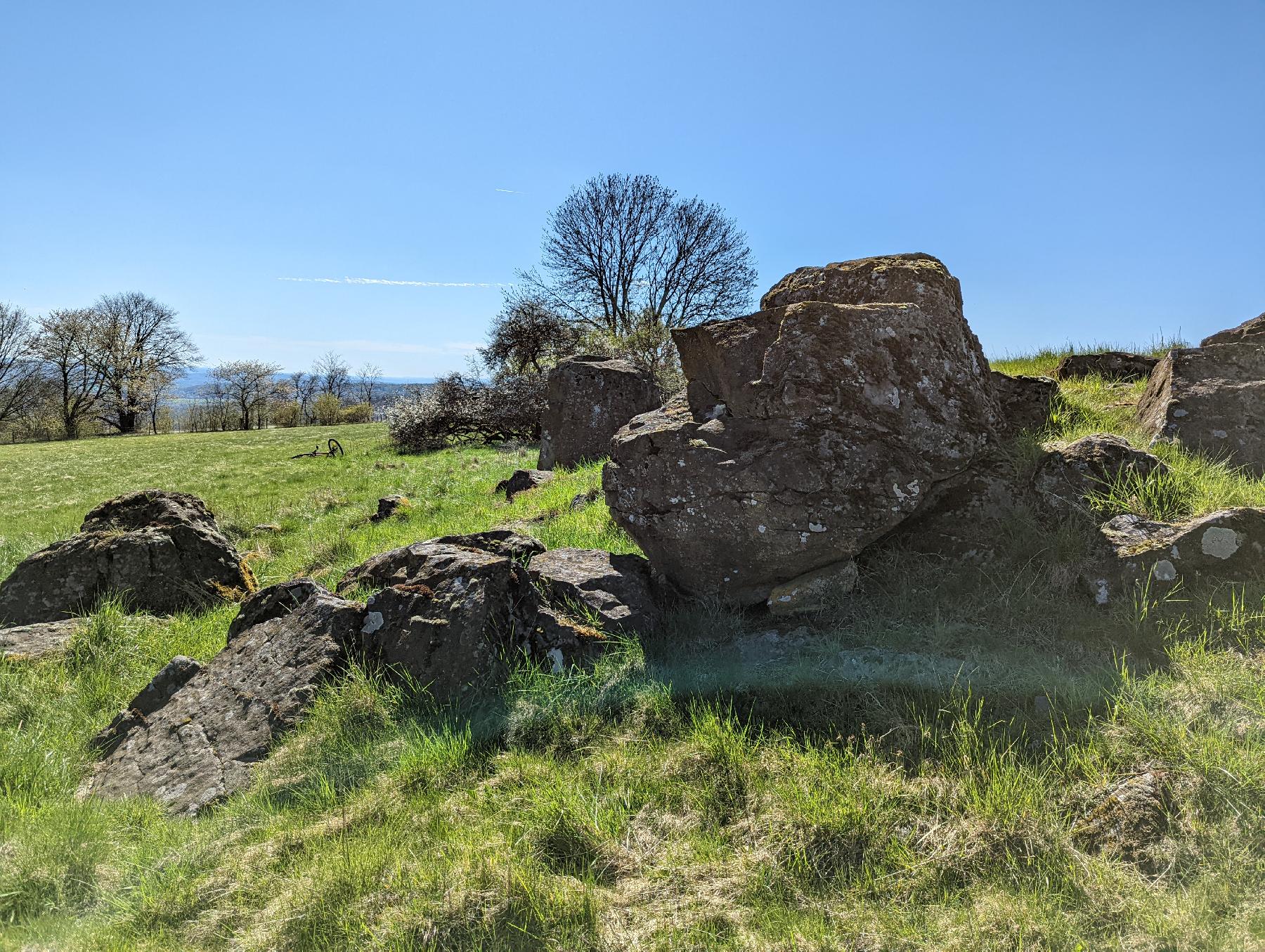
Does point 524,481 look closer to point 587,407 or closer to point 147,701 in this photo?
point 587,407

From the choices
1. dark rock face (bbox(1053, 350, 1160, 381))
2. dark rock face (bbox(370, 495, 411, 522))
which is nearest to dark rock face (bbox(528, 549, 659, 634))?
dark rock face (bbox(1053, 350, 1160, 381))

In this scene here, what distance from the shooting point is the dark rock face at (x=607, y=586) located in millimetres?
5277

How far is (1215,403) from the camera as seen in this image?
5965 mm

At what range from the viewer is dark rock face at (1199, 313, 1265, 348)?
666 cm

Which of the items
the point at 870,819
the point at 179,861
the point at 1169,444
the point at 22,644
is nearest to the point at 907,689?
the point at 870,819

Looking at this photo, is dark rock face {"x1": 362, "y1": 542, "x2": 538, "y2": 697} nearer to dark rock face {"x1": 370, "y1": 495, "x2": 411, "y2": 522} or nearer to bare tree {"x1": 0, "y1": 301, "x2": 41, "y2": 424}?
dark rock face {"x1": 370, "y1": 495, "x2": 411, "y2": 522}

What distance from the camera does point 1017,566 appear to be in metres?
5.13

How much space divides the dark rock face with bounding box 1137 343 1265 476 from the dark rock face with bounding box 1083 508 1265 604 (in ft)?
5.90

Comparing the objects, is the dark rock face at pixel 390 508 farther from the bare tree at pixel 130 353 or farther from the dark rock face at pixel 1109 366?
the bare tree at pixel 130 353

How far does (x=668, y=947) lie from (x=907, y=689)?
2.13m

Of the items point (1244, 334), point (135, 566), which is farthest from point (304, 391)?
point (1244, 334)

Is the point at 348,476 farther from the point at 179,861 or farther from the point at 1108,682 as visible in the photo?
the point at 1108,682

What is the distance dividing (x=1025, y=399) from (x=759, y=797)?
4859 mm

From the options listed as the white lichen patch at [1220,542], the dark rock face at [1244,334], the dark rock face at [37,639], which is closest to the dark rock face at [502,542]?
the dark rock face at [37,639]
